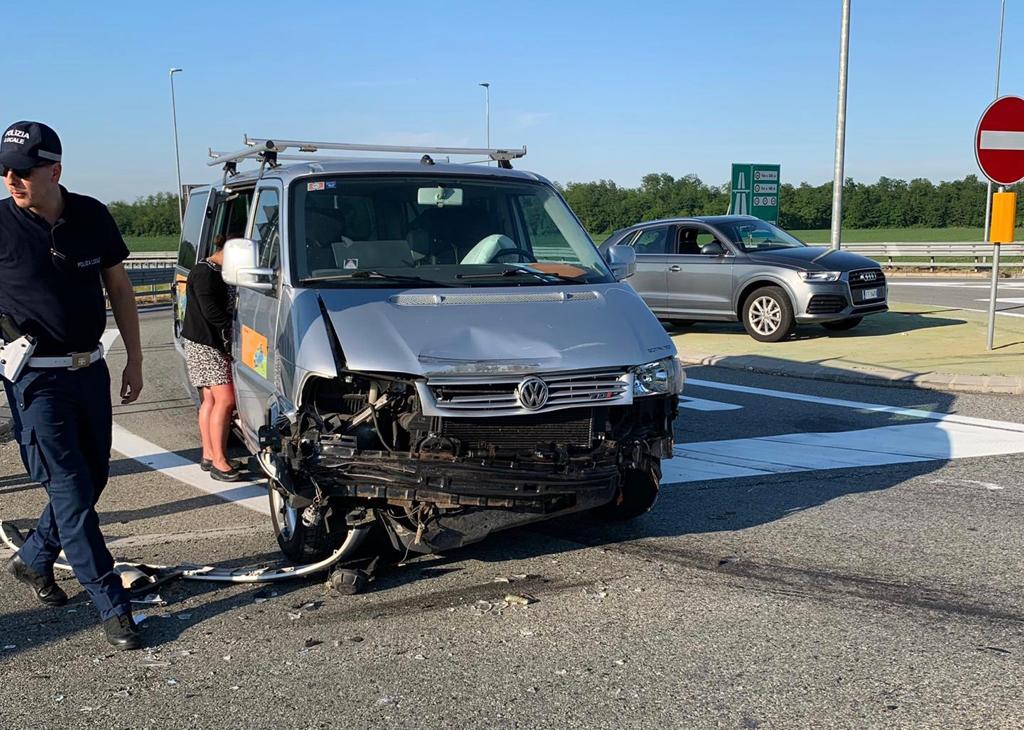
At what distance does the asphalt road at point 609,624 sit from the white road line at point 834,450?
26cm

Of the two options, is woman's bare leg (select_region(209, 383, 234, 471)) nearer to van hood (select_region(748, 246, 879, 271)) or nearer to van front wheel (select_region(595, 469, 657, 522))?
van front wheel (select_region(595, 469, 657, 522))

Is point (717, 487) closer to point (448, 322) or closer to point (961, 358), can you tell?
point (448, 322)

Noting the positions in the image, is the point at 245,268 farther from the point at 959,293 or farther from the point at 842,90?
the point at 959,293

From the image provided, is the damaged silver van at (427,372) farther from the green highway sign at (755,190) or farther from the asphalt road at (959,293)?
the green highway sign at (755,190)

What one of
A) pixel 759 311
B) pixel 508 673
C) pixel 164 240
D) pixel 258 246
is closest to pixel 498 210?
pixel 258 246

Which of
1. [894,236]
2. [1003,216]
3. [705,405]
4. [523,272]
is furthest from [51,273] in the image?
[894,236]

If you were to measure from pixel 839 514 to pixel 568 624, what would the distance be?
7.64 ft

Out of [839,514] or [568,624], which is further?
[839,514]

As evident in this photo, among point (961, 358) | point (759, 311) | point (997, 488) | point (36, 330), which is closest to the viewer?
Result: point (36, 330)

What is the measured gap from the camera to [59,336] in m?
4.18

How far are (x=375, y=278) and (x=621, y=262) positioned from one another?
65.3 inches

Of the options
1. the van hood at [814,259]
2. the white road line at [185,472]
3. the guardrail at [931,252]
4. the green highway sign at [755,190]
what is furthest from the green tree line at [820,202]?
the white road line at [185,472]

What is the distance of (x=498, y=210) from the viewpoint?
247 inches

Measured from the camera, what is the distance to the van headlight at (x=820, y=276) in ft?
44.9
